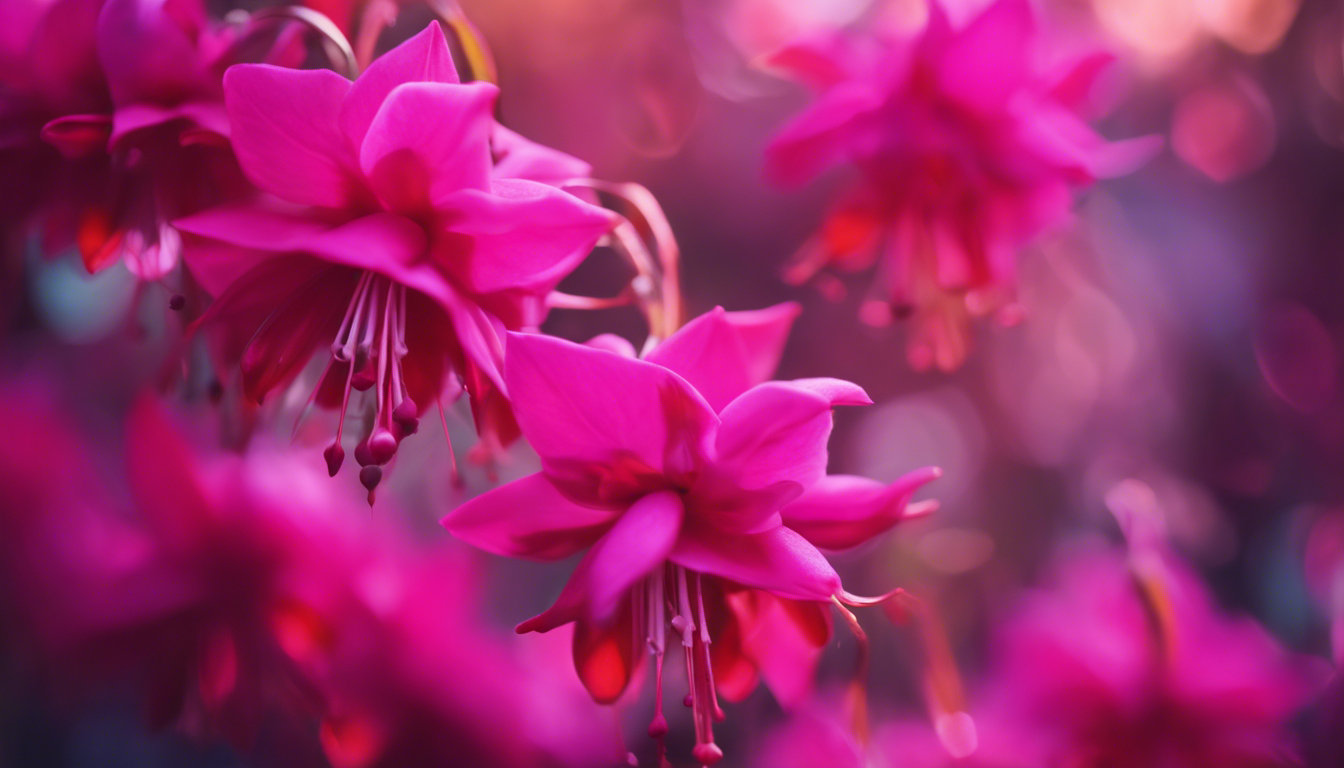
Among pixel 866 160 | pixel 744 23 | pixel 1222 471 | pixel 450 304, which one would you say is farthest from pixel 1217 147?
pixel 450 304

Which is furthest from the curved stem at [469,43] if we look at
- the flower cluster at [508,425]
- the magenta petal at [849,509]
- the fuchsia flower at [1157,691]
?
the fuchsia flower at [1157,691]

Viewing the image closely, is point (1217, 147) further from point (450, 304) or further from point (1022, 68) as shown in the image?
point (450, 304)

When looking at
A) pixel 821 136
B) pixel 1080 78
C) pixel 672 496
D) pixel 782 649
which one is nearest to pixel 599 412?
pixel 672 496

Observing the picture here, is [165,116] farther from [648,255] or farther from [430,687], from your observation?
[430,687]

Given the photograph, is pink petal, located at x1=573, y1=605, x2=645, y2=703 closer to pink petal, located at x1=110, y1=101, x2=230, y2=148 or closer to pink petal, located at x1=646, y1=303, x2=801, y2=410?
pink petal, located at x1=646, y1=303, x2=801, y2=410

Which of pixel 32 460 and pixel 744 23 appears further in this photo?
pixel 744 23

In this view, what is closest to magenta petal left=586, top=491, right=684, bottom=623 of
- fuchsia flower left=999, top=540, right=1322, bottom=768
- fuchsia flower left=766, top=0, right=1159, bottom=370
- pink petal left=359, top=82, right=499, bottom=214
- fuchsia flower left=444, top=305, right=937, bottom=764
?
fuchsia flower left=444, top=305, right=937, bottom=764
